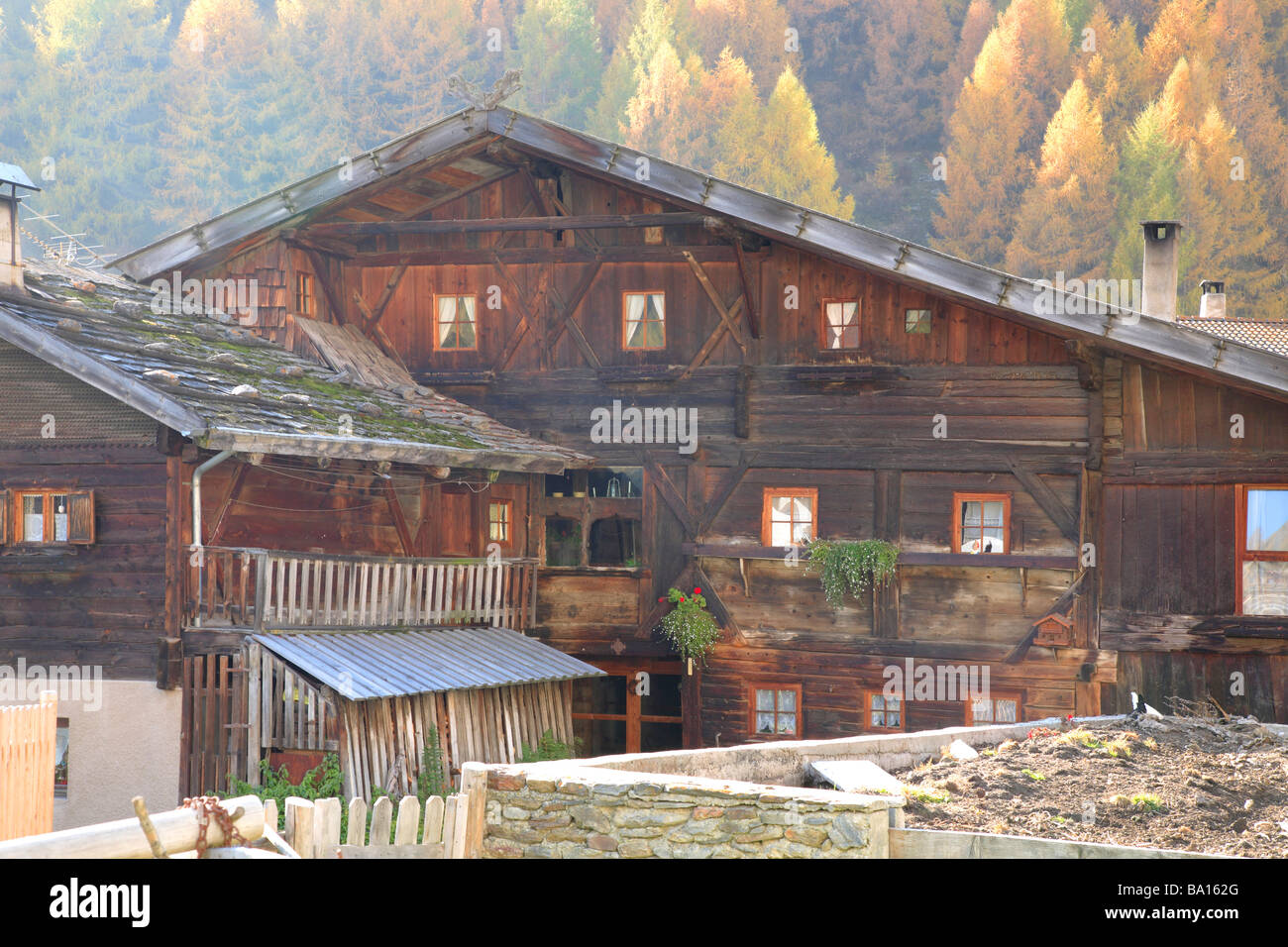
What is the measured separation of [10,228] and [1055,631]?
1260 cm

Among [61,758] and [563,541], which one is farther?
[563,541]

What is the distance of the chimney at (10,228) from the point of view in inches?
618

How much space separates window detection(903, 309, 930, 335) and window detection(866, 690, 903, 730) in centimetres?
444

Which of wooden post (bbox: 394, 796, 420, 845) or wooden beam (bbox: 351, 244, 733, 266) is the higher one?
wooden beam (bbox: 351, 244, 733, 266)

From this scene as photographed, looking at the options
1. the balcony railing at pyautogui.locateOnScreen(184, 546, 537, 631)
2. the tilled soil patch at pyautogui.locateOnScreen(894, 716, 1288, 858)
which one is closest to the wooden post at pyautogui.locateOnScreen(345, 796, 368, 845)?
the tilled soil patch at pyautogui.locateOnScreen(894, 716, 1288, 858)

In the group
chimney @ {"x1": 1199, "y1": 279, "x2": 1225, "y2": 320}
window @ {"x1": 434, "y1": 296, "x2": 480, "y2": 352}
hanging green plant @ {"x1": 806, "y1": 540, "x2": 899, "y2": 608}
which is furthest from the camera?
chimney @ {"x1": 1199, "y1": 279, "x2": 1225, "y2": 320}

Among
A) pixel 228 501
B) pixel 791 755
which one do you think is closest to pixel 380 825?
pixel 791 755

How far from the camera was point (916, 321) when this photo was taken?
17891 mm

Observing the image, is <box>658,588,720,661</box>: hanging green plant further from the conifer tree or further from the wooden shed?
the conifer tree

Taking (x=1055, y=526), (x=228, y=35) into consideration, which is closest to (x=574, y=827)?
(x=1055, y=526)

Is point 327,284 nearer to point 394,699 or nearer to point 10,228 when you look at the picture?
point 10,228

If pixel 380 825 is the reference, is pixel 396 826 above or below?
below

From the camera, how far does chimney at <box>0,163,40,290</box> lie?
15.7 meters

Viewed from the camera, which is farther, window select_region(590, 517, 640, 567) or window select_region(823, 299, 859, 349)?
window select_region(590, 517, 640, 567)
